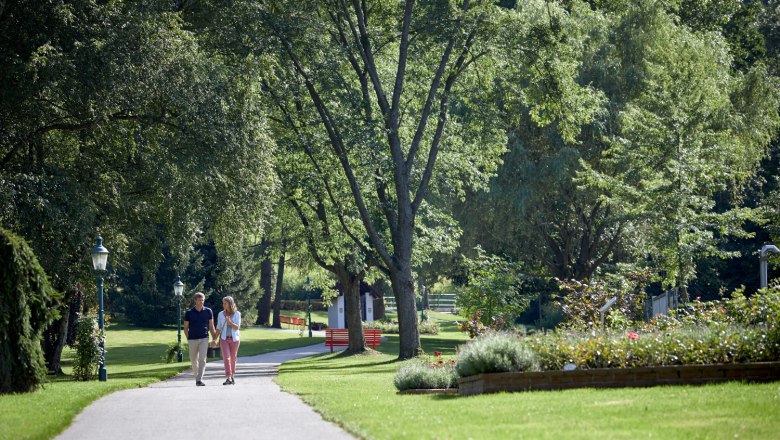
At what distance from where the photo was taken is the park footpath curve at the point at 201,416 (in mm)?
Result: 11812

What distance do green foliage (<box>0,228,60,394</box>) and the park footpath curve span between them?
137 cm

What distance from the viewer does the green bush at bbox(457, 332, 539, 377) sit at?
14.9 meters

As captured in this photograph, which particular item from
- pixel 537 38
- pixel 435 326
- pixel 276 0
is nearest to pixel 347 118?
pixel 276 0

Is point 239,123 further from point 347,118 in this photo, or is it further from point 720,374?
point 720,374

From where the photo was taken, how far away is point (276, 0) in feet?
94.1

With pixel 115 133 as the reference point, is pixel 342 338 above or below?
below

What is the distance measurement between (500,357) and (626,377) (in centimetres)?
177

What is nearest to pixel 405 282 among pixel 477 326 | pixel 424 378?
pixel 477 326

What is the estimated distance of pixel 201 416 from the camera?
13.9 m

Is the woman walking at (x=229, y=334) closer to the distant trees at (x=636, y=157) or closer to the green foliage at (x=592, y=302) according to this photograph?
the green foliage at (x=592, y=302)

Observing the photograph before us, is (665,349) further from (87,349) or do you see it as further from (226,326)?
(87,349)

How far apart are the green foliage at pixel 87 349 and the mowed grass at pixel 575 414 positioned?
10.5 metres

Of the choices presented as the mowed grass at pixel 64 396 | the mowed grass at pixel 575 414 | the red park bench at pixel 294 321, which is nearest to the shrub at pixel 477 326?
the mowed grass at pixel 64 396

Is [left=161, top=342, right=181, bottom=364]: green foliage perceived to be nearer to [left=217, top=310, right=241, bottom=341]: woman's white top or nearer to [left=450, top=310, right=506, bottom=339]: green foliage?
[left=450, top=310, right=506, bottom=339]: green foliage
